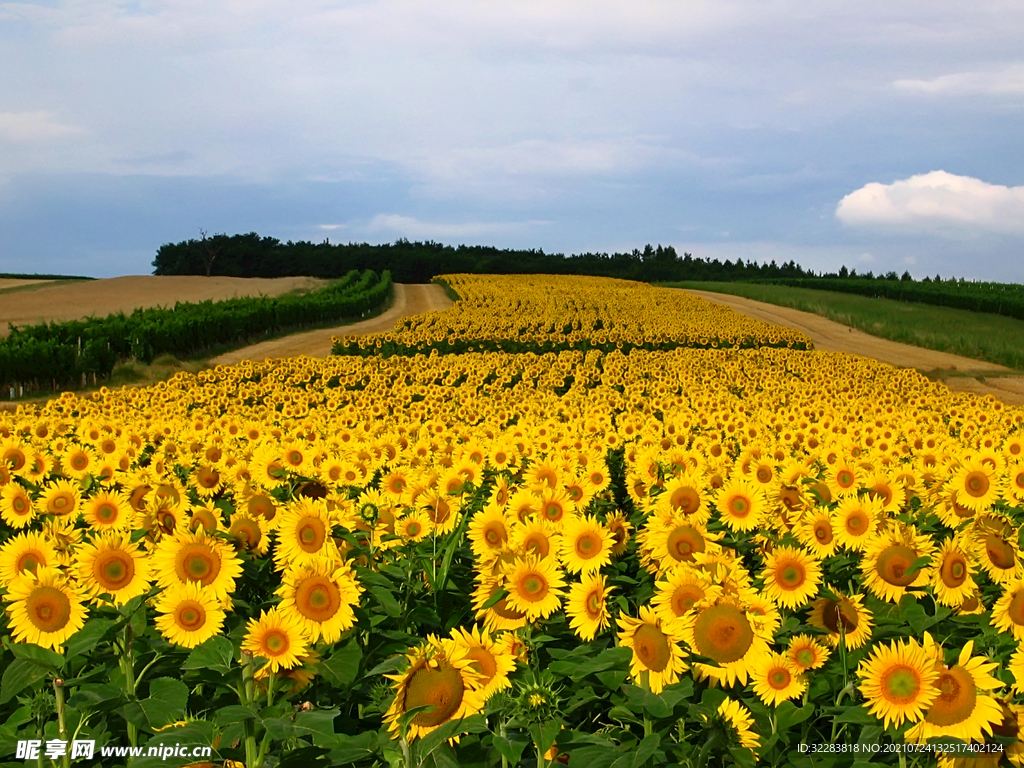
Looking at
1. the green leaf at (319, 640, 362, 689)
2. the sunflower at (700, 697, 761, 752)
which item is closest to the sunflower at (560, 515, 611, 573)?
the sunflower at (700, 697, 761, 752)

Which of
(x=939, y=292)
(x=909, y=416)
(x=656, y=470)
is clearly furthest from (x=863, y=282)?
(x=656, y=470)

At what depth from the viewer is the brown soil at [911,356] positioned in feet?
106

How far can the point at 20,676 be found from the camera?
10.1 feet

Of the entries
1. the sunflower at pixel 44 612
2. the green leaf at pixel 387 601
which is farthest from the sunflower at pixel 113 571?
the green leaf at pixel 387 601

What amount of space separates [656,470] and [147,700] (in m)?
3.96

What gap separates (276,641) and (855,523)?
3045 mm

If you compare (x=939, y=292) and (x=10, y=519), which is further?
(x=939, y=292)

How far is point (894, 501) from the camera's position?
213 inches

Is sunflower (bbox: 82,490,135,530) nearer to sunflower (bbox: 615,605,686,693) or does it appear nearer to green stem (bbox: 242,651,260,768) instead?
green stem (bbox: 242,651,260,768)

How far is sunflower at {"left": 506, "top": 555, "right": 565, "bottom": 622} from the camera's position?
336 cm

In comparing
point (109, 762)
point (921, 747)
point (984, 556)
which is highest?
point (984, 556)

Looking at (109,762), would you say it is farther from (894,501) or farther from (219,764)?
(894,501)

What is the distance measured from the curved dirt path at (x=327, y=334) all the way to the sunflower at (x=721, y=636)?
103 ft

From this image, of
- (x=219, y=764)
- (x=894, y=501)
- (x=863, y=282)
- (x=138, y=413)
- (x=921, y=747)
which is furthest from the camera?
(x=863, y=282)
